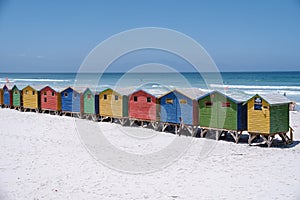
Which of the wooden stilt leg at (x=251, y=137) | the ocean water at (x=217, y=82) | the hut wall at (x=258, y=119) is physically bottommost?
the wooden stilt leg at (x=251, y=137)

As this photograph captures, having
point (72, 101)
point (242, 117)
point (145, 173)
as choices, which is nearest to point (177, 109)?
point (242, 117)

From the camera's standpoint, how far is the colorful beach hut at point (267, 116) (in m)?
15.1

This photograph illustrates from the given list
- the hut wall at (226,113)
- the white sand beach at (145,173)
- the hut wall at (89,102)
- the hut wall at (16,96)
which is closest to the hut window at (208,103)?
the hut wall at (226,113)

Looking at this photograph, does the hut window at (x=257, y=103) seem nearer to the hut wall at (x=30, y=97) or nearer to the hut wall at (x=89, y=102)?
the hut wall at (x=89, y=102)

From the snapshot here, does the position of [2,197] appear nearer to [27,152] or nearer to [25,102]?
[27,152]

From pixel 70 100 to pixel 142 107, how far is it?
6600 millimetres

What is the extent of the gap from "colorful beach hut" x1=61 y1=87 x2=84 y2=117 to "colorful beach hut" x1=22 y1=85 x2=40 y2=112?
277cm

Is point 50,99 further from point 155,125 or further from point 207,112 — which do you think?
point 207,112

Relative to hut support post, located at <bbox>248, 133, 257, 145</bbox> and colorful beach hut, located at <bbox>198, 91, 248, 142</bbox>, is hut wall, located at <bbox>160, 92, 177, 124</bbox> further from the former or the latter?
hut support post, located at <bbox>248, 133, 257, 145</bbox>

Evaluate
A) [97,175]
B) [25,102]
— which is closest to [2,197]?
[97,175]

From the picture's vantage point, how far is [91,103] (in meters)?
23.0

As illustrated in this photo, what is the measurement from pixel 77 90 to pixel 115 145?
368 inches

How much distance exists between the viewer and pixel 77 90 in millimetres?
24109

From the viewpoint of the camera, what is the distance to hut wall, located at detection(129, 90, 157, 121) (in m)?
19.5
